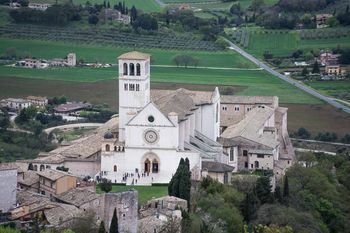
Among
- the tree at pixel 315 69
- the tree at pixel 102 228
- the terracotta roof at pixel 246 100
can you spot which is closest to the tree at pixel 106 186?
the tree at pixel 102 228

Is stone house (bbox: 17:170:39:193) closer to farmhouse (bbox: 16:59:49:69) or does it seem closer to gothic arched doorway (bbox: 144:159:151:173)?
gothic arched doorway (bbox: 144:159:151:173)

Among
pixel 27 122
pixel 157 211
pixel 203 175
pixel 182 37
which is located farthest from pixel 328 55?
pixel 157 211

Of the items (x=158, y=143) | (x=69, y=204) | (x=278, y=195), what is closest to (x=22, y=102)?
(x=158, y=143)

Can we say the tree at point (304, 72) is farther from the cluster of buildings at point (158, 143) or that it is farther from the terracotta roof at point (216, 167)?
the terracotta roof at point (216, 167)

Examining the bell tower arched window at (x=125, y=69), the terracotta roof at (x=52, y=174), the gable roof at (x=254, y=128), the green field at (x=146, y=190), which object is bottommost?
the green field at (x=146, y=190)

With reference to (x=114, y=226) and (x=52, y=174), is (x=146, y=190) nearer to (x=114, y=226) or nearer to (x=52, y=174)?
(x=52, y=174)

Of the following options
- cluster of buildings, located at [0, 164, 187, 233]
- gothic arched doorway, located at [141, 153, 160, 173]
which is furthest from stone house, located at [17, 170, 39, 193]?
gothic arched doorway, located at [141, 153, 160, 173]
